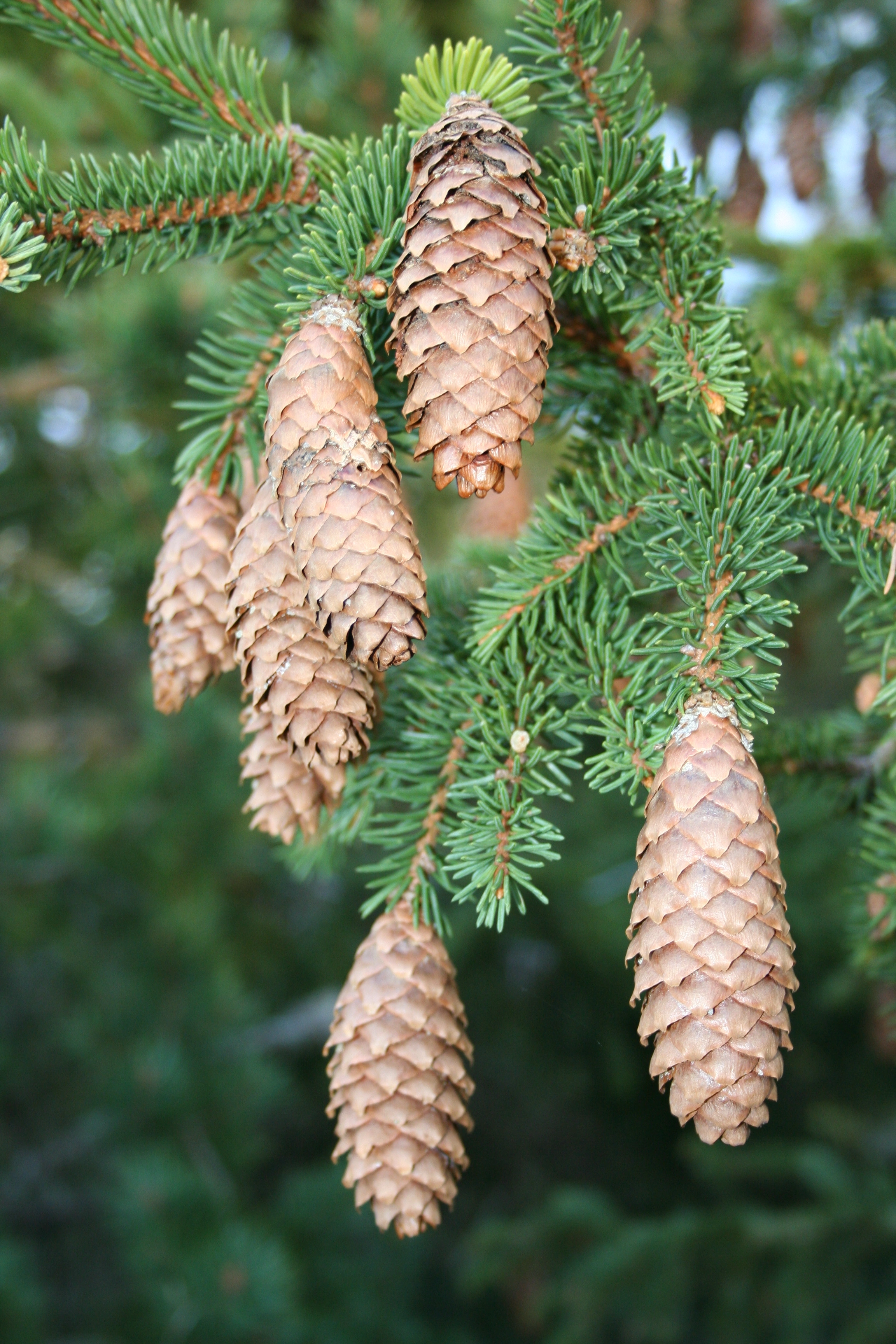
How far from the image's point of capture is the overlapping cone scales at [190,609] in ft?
2.75

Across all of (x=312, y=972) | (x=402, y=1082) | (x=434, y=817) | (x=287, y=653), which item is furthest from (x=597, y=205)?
(x=312, y=972)

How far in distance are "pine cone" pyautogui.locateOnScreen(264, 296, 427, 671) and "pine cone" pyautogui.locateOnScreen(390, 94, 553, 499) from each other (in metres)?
0.04

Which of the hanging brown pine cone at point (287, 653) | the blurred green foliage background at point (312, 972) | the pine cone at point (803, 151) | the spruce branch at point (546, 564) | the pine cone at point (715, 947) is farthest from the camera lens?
the pine cone at point (803, 151)

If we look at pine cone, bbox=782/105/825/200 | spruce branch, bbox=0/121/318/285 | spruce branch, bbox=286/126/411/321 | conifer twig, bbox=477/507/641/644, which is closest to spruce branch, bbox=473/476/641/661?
conifer twig, bbox=477/507/641/644

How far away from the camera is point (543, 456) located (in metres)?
3.88

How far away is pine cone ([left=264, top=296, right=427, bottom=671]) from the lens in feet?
2.10

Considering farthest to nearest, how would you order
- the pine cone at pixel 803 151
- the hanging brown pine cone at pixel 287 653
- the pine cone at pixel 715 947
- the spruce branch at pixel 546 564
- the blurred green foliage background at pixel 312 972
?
1. the pine cone at pixel 803 151
2. the blurred green foliage background at pixel 312 972
3. the spruce branch at pixel 546 564
4. the hanging brown pine cone at pixel 287 653
5. the pine cone at pixel 715 947

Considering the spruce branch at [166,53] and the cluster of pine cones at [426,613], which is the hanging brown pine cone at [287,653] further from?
the spruce branch at [166,53]

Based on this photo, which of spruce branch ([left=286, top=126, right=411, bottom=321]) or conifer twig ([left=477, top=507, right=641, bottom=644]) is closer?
spruce branch ([left=286, top=126, right=411, bottom=321])

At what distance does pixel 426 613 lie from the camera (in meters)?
0.66

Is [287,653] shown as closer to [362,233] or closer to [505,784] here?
[505,784]

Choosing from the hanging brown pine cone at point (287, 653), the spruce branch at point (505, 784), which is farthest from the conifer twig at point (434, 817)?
the hanging brown pine cone at point (287, 653)

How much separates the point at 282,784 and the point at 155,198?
20.9 inches

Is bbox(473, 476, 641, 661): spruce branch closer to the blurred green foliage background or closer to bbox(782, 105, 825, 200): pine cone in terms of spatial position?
the blurred green foliage background
